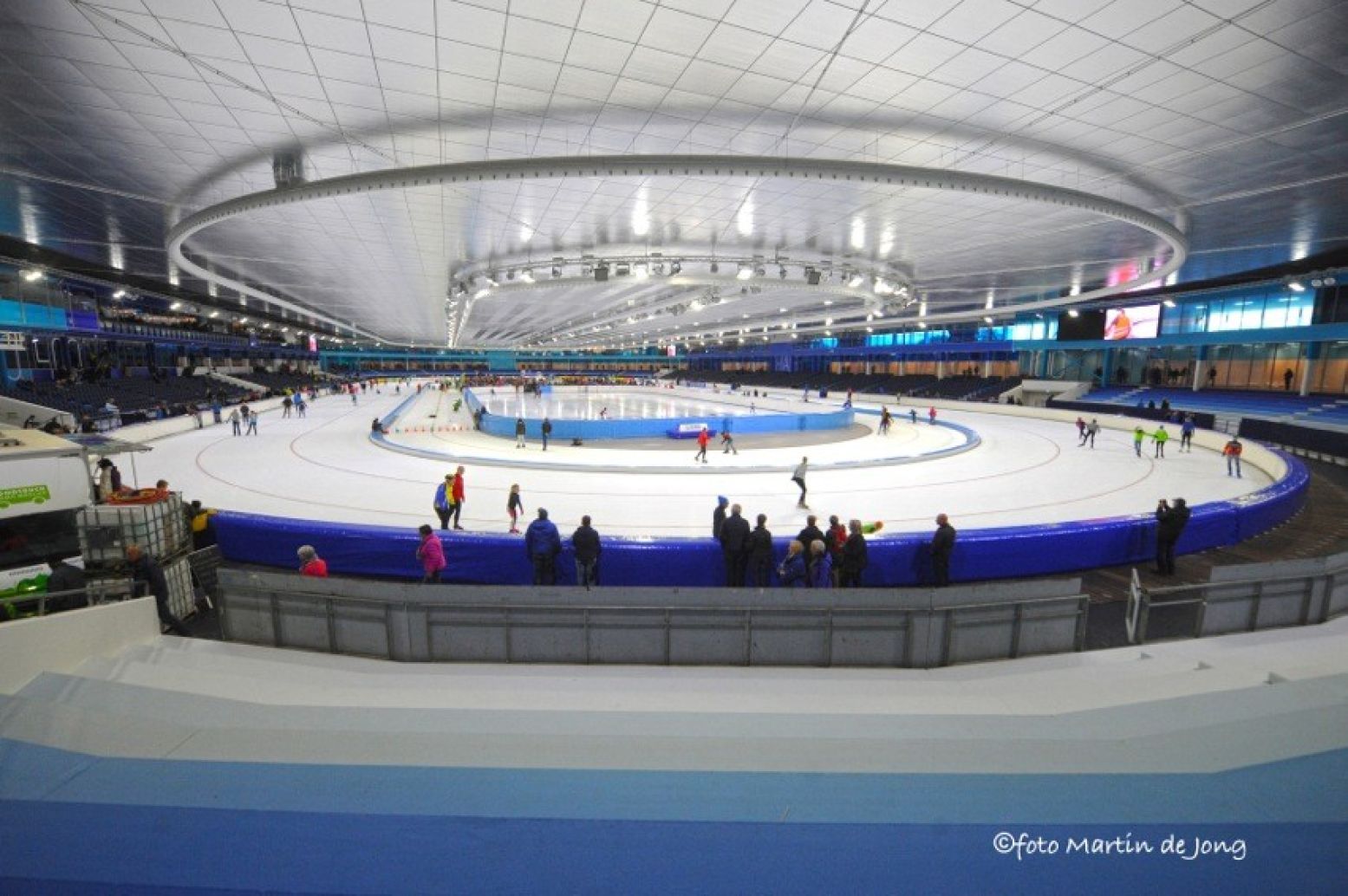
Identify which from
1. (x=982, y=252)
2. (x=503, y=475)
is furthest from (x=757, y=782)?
(x=982, y=252)

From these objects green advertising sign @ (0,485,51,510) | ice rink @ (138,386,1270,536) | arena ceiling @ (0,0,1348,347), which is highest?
arena ceiling @ (0,0,1348,347)

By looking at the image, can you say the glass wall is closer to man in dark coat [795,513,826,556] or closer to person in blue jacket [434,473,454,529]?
man in dark coat [795,513,826,556]

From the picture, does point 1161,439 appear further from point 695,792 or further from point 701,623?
point 695,792

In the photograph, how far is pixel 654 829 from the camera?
2283mm

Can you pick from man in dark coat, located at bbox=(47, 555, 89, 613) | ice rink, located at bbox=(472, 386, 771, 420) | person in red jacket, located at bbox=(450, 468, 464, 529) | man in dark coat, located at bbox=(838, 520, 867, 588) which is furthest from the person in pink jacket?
ice rink, located at bbox=(472, 386, 771, 420)

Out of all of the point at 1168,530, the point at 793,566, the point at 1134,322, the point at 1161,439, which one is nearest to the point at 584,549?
the point at 793,566

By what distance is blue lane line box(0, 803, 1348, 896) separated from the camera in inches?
78.8

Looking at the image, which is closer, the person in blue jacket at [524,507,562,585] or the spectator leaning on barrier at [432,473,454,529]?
the person in blue jacket at [524,507,562,585]

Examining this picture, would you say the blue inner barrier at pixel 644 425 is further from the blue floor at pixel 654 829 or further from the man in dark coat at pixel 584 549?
the blue floor at pixel 654 829

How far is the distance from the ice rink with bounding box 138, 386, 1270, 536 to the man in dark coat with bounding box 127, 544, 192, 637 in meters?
4.56

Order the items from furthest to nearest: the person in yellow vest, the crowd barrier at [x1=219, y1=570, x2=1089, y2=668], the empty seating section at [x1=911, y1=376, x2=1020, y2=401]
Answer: the empty seating section at [x1=911, y1=376, x2=1020, y2=401], the person in yellow vest, the crowd barrier at [x1=219, y1=570, x2=1089, y2=668]

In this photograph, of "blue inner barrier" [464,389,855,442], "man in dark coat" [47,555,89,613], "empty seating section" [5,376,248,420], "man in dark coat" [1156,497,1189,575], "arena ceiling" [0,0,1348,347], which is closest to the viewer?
"man in dark coat" [47,555,89,613]

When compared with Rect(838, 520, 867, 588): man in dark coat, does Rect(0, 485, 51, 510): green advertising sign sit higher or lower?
higher

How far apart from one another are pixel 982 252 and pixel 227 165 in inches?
744
